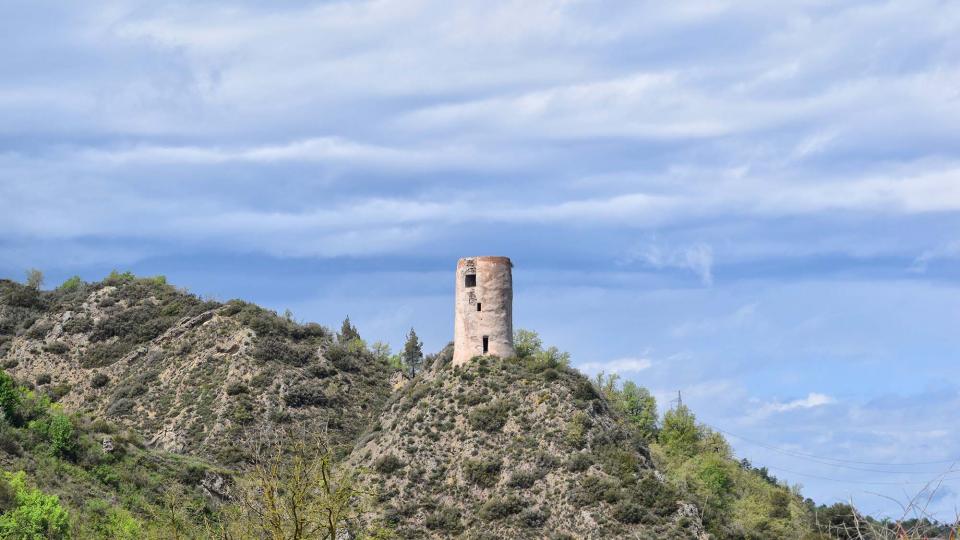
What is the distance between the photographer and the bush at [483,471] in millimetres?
74000

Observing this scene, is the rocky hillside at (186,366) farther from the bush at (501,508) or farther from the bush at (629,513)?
the bush at (629,513)

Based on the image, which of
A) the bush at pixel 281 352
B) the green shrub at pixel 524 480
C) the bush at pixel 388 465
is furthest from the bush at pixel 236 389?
the green shrub at pixel 524 480

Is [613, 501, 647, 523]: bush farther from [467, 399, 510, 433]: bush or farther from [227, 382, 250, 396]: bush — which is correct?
[227, 382, 250, 396]: bush

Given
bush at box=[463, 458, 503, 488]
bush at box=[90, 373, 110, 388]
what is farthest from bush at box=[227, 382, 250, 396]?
bush at box=[463, 458, 503, 488]

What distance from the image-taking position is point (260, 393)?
93312 millimetres

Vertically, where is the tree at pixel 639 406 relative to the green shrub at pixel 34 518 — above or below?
above

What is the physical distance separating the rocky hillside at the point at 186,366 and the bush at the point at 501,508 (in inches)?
775

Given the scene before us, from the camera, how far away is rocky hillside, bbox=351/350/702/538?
7031cm

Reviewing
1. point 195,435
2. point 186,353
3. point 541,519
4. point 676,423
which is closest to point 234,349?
point 186,353

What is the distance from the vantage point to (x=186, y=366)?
9862 cm

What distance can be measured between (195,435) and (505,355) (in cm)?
2518

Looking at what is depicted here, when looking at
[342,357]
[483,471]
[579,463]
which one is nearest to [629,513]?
[579,463]

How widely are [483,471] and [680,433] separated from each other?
50.8 metres

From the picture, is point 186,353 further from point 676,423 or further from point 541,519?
point 676,423
